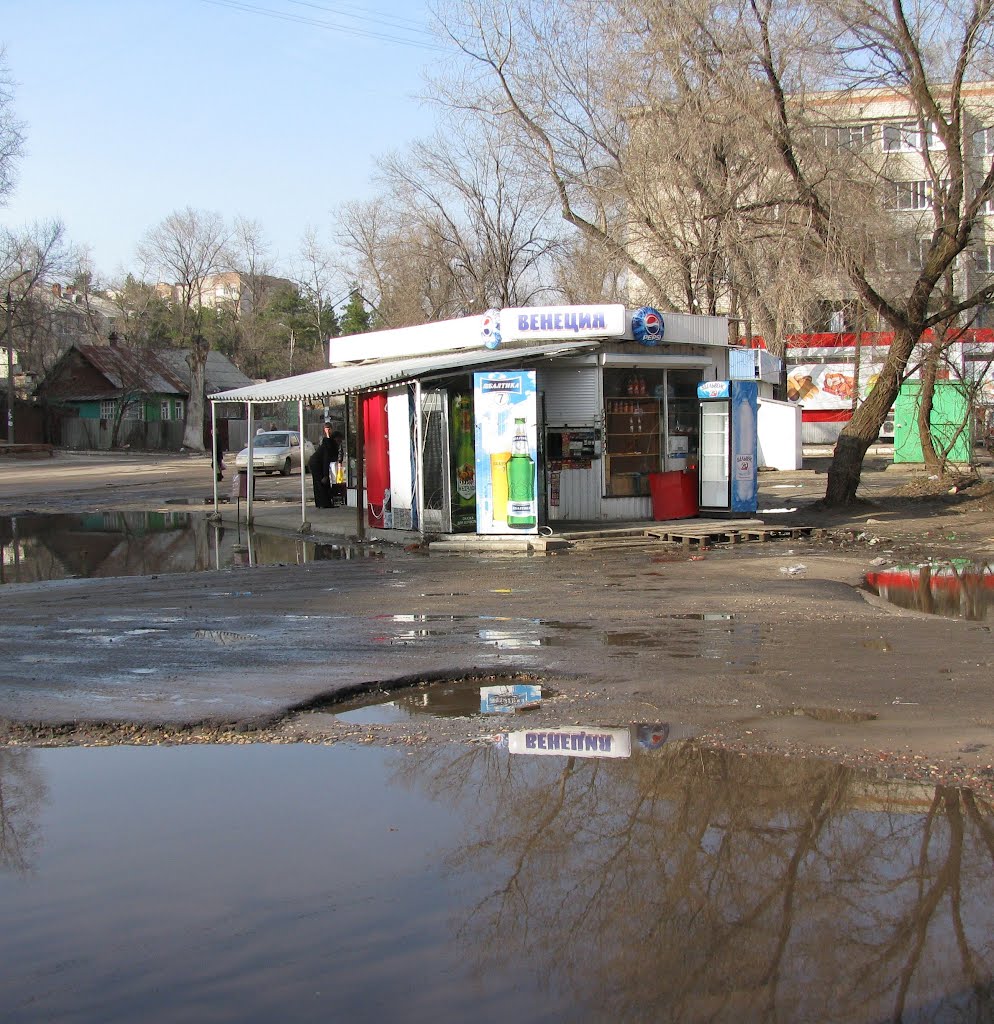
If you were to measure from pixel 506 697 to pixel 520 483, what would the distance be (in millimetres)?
9711

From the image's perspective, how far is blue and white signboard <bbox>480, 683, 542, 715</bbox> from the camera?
7352 millimetres

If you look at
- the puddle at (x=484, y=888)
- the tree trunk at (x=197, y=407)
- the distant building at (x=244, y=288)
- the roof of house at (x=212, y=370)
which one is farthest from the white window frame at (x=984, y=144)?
the distant building at (x=244, y=288)

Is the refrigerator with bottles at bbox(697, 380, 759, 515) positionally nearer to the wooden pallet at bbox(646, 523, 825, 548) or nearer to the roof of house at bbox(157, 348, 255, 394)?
the wooden pallet at bbox(646, 523, 825, 548)

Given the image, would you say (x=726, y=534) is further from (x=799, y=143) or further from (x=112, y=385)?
(x=112, y=385)

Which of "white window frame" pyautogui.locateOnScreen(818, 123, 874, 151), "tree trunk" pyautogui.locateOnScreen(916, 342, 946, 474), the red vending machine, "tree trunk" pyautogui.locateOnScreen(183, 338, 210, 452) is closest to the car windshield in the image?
the red vending machine

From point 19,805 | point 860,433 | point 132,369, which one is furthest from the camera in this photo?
point 132,369

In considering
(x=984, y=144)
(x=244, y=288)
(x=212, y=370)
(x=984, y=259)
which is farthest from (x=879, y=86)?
(x=244, y=288)

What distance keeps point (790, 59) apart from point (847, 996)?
17678 mm

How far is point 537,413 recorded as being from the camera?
60.8ft

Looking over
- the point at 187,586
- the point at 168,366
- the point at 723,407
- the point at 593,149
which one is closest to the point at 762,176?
the point at 723,407

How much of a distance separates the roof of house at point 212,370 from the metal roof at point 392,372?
48.3 meters

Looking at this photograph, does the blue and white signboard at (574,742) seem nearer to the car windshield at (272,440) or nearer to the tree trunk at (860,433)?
the tree trunk at (860,433)

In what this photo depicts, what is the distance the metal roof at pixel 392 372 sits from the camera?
17344 millimetres

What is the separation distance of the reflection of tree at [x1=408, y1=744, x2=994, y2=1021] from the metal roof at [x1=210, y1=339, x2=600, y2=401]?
38.3 ft
